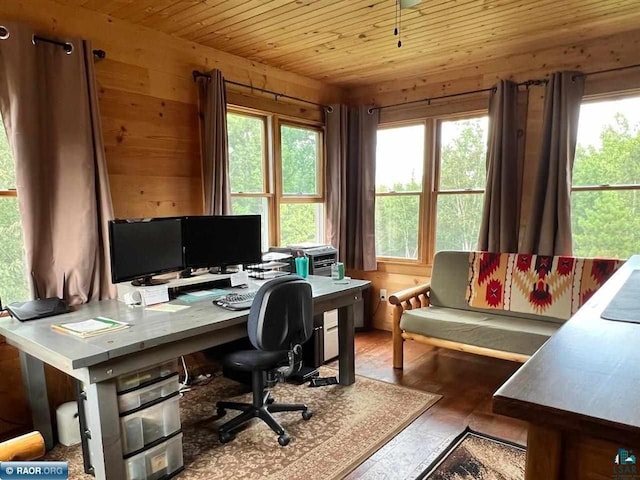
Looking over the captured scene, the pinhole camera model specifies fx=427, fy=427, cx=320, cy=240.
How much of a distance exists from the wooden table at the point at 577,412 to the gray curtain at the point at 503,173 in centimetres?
275

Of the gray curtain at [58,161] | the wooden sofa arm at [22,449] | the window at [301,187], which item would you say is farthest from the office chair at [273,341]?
the window at [301,187]

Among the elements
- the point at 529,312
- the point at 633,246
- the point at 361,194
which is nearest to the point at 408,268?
the point at 361,194

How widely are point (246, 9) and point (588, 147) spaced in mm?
2720

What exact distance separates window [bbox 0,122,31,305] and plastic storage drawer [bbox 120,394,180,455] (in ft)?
3.59

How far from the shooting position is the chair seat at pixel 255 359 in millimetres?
2275

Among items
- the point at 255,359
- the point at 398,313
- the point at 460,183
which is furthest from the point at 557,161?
the point at 255,359

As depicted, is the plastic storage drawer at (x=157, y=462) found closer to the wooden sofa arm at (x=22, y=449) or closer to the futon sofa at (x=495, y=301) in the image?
the wooden sofa arm at (x=22, y=449)

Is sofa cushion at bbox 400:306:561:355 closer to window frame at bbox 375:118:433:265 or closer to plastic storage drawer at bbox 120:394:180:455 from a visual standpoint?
window frame at bbox 375:118:433:265

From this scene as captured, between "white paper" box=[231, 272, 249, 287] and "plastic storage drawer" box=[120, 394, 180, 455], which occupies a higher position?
"white paper" box=[231, 272, 249, 287]

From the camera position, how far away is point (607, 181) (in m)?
3.27

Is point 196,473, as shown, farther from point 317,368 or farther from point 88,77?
point 88,77

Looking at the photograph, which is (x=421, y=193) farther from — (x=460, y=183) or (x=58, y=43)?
(x=58, y=43)

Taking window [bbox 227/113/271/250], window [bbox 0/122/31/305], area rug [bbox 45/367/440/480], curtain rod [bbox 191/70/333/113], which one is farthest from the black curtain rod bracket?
area rug [bbox 45/367/440/480]

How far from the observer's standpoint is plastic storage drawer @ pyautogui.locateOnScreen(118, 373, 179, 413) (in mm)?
1893
